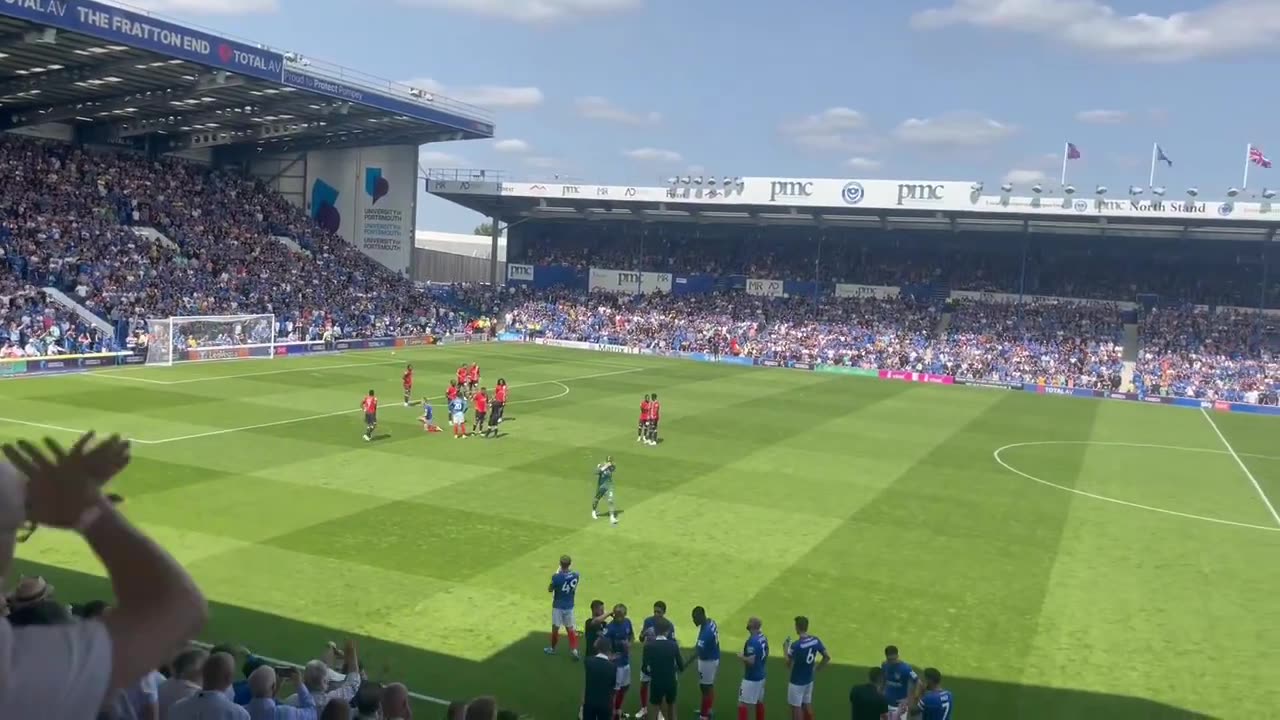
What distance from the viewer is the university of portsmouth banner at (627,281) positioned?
3029 inches

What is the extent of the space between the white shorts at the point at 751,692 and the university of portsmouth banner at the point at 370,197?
2304 inches

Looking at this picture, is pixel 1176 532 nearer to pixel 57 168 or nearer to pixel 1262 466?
pixel 1262 466

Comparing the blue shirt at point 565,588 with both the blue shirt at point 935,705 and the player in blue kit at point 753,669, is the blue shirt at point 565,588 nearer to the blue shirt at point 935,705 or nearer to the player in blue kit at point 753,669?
the player in blue kit at point 753,669

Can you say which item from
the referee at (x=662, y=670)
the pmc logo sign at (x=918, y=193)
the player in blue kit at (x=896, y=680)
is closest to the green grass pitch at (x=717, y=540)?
the referee at (x=662, y=670)

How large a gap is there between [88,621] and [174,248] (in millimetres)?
52636

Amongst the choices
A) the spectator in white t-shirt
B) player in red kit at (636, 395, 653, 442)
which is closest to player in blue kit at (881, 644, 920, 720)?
the spectator in white t-shirt

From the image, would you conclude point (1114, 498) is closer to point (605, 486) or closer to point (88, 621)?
point (605, 486)

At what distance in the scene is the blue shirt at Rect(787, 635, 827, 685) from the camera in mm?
11180

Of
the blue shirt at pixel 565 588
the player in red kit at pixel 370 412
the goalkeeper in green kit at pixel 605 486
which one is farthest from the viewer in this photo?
the player in red kit at pixel 370 412

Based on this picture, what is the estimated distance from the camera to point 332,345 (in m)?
51.2

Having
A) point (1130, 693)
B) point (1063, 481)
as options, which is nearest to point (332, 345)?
point (1063, 481)

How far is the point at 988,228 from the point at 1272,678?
188 ft

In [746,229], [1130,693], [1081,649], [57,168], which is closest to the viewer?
[1130,693]

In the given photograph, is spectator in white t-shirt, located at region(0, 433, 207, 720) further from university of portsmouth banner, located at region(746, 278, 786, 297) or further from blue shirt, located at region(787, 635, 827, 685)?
university of portsmouth banner, located at region(746, 278, 786, 297)
